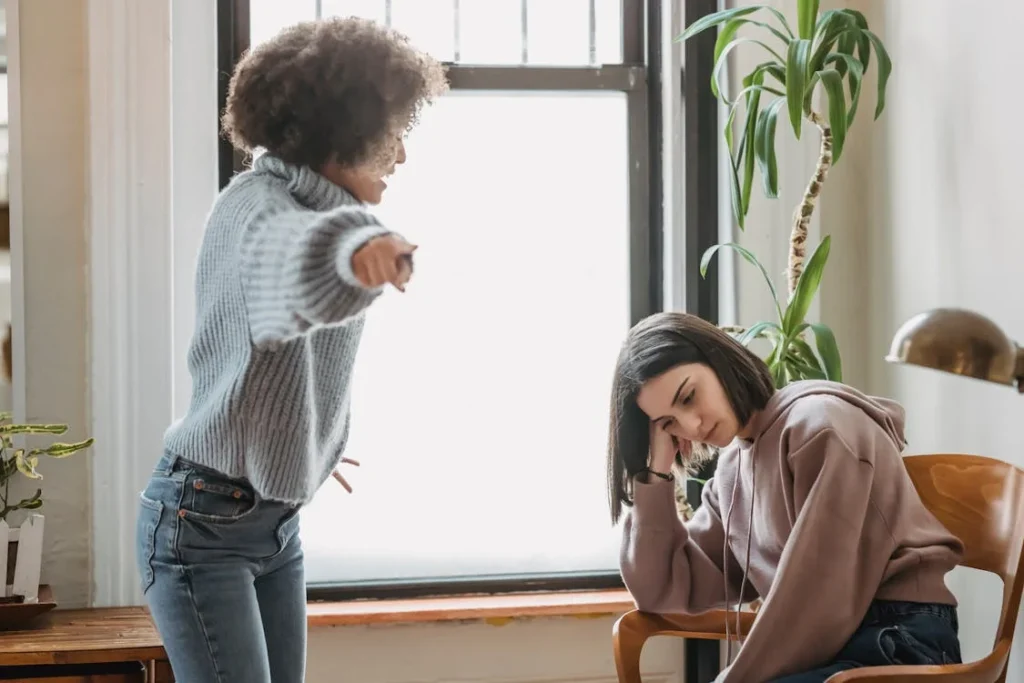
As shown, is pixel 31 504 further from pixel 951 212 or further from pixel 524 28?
pixel 951 212

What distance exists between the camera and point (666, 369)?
169 cm

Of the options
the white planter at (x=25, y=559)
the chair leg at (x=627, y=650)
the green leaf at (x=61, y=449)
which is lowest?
the chair leg at (x=627, y=650)

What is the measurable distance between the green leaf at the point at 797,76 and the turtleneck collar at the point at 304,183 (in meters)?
0.98

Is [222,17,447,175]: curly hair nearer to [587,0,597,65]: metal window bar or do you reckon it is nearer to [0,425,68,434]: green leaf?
[0,425,68,434]: green leaf

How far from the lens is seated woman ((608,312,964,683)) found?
1.56 m

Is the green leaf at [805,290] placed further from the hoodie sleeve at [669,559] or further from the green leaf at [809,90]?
the hoodie sleeve at [669,559]

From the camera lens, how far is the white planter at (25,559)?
1921mm

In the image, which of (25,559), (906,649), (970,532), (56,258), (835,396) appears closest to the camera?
(906,649)

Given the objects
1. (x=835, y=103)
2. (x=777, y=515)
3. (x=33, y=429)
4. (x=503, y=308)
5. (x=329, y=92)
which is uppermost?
(x=835, y=103)

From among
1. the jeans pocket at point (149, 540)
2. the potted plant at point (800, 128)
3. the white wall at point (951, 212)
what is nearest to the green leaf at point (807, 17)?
the potted plant at point (800, 128)

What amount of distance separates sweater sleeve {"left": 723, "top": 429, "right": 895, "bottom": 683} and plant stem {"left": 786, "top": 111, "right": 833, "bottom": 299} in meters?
0.58

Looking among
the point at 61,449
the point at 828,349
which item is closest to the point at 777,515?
the point at 828,349

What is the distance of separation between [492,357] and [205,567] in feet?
4.16

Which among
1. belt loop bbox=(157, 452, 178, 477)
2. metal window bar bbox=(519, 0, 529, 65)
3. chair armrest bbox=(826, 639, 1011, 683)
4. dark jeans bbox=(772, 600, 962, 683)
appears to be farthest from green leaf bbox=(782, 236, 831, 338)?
belt loop bbox=(157, 452, 178, 477)
